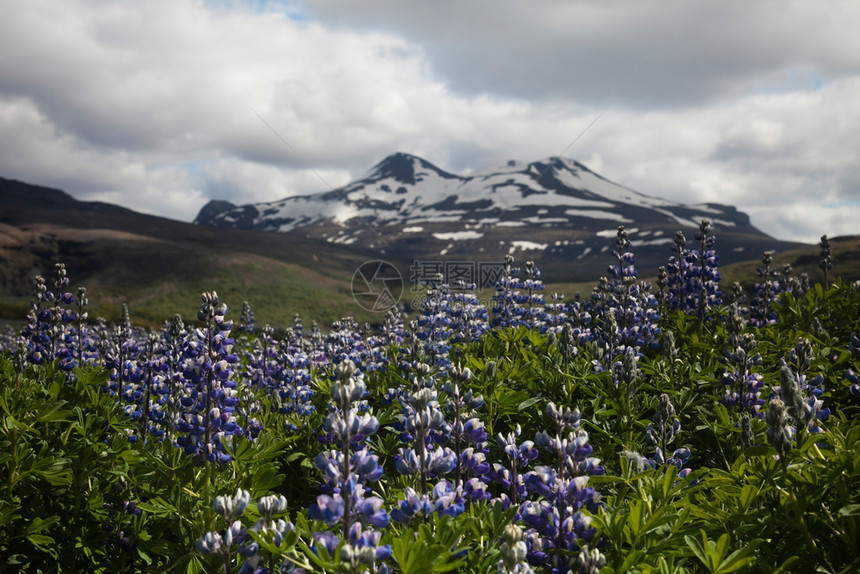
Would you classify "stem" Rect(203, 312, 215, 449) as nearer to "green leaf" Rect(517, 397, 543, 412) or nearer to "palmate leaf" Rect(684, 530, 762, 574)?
"green leaf" Rect(517, 397, 543, 412)

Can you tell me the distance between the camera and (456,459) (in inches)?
133

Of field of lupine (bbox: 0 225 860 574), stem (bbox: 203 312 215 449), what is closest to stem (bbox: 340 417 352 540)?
field of lupine (bbox: 0 225 860 574)

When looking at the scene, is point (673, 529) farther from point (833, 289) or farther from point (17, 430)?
point (833, 289)

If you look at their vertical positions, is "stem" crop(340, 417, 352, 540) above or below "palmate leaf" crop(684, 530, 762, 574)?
above

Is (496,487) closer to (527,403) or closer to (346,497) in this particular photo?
(527,403)

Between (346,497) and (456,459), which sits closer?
(346,497)

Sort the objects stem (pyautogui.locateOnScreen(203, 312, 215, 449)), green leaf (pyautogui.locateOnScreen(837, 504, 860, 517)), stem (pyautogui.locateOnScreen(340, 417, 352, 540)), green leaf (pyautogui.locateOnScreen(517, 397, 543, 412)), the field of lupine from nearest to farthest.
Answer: stem (pyautogui.locateOnScreen(340, 417, 352, 540))
green leaf (pyautogui.locateOnScreen(837, 504, 860, 517))
the field of lupine
stem (pyautogui.locateOnScreen(203, 312, 215, 449))
green leaf (pyautogui.locateOnScreen(517, 397, 543, 412))

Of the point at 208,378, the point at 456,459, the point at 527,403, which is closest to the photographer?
the point at 456,459

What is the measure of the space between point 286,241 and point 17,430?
128 meters

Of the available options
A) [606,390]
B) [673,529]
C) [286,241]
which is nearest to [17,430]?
[673,529]

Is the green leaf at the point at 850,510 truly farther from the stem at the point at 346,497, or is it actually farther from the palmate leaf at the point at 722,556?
the stem at the point at 346,497

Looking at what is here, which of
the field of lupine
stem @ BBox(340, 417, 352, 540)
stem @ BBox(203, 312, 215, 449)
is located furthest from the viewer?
stem @ BBox(203, 312, 215, 449)

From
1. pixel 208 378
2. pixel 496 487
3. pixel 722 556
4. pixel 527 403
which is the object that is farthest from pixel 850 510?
pixel 208 378

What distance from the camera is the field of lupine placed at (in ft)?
8.65
